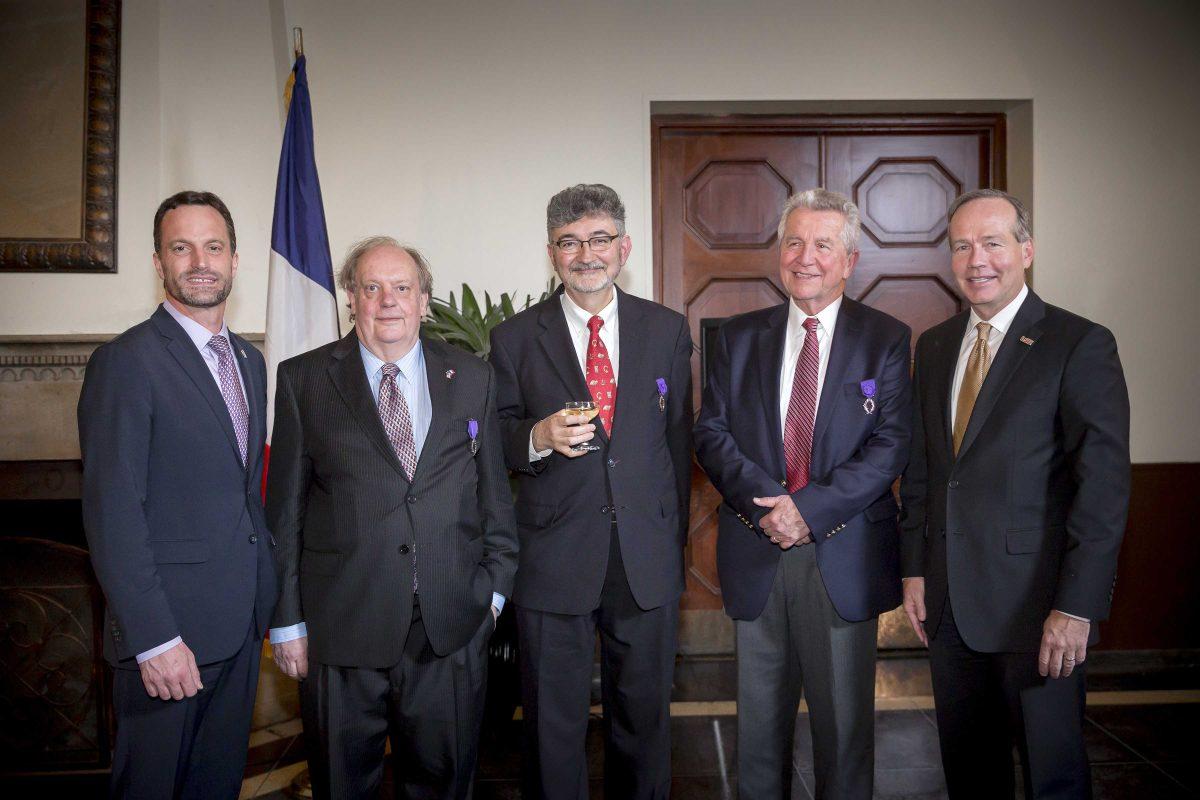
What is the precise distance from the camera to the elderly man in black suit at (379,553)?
2072 millimetres

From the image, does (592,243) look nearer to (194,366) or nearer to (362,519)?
(362,519)

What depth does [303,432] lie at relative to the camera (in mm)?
2141

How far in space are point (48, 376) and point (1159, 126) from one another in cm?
523

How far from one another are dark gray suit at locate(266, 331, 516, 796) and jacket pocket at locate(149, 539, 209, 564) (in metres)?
0.17

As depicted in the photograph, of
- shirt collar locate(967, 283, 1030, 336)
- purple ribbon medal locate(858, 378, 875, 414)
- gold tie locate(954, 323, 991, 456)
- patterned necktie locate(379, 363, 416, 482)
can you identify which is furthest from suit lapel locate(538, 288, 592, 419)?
shirt collar locate(967, 283, 1030, 336)

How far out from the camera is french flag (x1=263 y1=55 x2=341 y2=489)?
3488 millimetres

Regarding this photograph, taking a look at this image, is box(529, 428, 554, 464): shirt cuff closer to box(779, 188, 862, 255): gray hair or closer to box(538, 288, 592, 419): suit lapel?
box(538, 288, 592, 419): suit lapel

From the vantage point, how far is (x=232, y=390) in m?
2.18

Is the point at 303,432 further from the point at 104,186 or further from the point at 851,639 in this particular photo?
the point at 104,186

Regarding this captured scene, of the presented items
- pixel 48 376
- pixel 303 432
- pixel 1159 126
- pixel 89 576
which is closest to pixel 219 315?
pixel 303 432

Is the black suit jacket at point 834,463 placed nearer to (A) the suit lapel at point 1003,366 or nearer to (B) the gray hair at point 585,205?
(A) the suit lapel at point 1003,366

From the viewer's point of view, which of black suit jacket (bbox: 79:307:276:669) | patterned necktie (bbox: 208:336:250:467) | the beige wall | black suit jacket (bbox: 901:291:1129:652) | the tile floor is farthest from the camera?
the beige wall

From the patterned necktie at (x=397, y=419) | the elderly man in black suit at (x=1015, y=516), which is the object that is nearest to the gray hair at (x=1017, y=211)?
the elderly man in black suit at (x=1015, y=516)

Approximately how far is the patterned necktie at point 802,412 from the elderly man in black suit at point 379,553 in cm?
87
